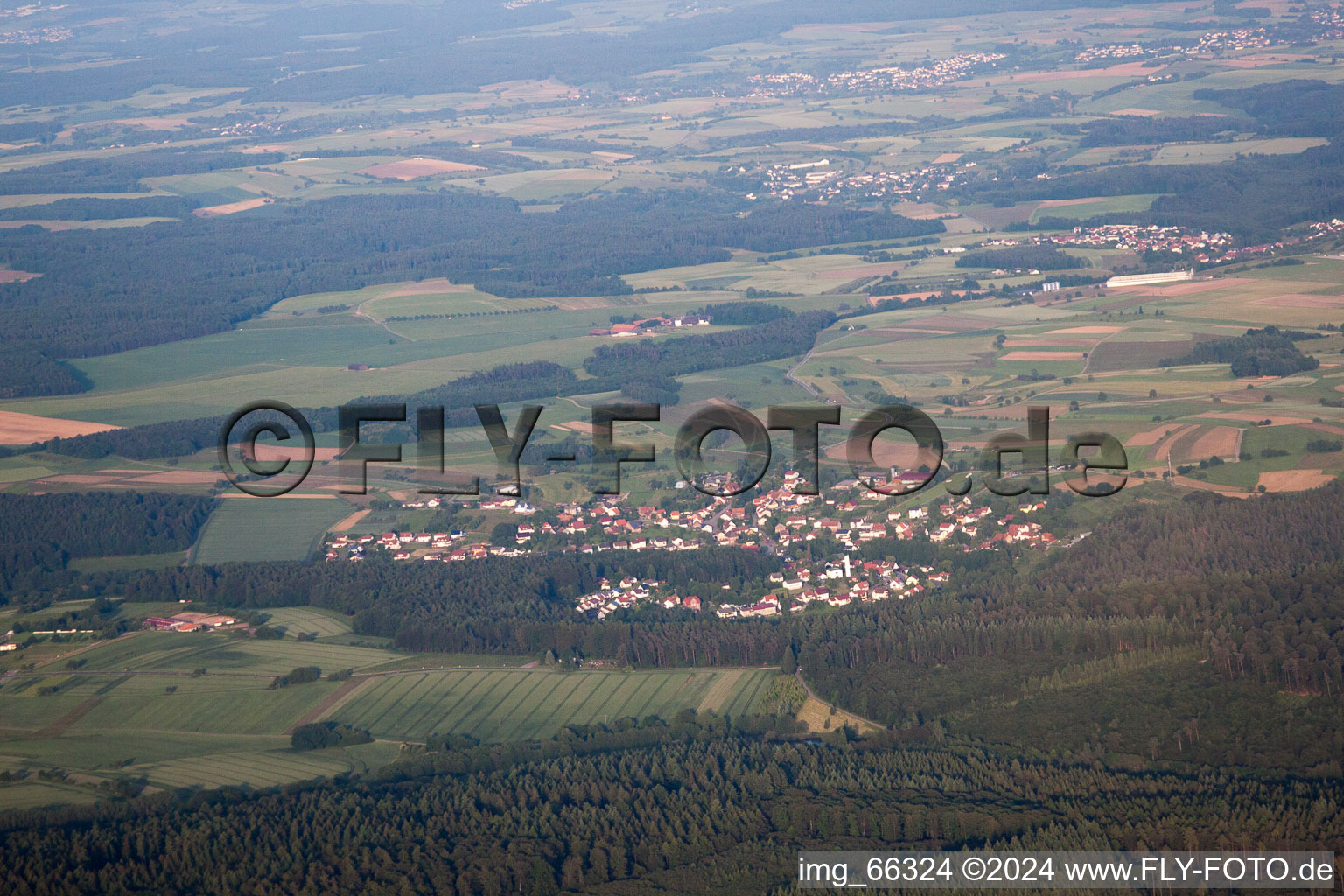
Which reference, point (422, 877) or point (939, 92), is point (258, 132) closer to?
point (939, 92)

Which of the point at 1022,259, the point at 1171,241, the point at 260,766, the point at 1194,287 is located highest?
the point at 1171,241

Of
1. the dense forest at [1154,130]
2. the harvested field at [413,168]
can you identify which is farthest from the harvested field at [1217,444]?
the harvested field at [413,168]

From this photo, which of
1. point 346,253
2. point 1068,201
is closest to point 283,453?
point 346,253

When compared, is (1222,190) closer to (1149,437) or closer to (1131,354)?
(1131,354)

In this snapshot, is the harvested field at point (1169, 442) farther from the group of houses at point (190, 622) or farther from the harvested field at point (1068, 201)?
the harvested field at point (1068, 201)

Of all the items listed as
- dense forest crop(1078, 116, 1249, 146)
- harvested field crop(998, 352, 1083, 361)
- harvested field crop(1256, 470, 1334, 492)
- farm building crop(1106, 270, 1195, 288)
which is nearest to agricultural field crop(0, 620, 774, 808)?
harvested field crop(1256, 470, 1334, 492)

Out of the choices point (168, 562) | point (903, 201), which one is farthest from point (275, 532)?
point (903, 201)
